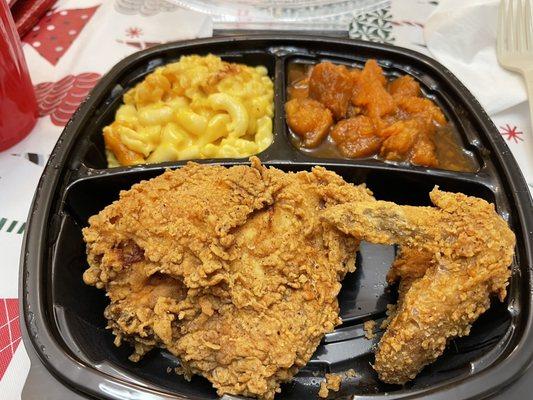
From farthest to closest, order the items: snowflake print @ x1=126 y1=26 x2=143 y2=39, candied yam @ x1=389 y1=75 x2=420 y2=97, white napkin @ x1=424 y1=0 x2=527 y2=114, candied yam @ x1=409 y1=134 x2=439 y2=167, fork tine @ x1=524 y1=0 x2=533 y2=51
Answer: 1. snowflake print @ x1=126 y1=26 x2=143 y2=39
2. white napkin @ x1=424 y1=0 x2=527 y2=114
3. fork tine @ x1=524 y1=0 x2=533 y2=51
4. candied yam @ x1=389 y1=75 x2=420 y2=97
5. candied yam @ x1=409 y1=134 x2=439 y2=167

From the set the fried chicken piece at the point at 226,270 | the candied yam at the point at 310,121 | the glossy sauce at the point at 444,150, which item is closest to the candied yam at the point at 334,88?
the candied yam at the point at 310,121

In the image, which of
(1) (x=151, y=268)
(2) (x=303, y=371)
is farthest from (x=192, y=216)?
(2) (x=303, y=371)

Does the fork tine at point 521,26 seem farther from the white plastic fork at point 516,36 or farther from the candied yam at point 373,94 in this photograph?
the candied yam at point 373,94

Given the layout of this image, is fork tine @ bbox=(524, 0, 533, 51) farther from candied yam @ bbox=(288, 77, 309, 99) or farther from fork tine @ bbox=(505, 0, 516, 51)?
candied yam @ bbox=(288, 77, 309, 99)

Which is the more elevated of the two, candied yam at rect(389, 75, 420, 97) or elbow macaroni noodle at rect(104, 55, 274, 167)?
candied yam at rect(389, 75, 420, 97)

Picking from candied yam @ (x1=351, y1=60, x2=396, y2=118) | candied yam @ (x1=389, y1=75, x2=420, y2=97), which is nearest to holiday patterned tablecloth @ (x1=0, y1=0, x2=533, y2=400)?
candied yam @ (x1=389, y1=75, x2=420, y2=97)

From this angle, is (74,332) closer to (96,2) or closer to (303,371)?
(303,371)

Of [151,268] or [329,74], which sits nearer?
[151,268]

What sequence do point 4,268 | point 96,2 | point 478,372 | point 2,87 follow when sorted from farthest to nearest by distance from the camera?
point 96,2 < point 2,87 < point 4,268 < point 478,372

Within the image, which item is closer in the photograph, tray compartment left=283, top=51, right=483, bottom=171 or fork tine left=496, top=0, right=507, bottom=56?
tray compartment left=283, top=51, right=483, bottom=171
